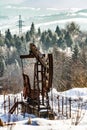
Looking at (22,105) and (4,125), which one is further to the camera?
(22,105)

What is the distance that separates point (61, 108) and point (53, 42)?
97.4 metres

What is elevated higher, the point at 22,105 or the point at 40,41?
the point at 22,105

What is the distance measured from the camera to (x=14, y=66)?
291 ft

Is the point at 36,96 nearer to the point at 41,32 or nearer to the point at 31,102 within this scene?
the point at 31,102

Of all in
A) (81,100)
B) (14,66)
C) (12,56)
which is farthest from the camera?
(12,56)

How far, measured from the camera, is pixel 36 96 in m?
12.8

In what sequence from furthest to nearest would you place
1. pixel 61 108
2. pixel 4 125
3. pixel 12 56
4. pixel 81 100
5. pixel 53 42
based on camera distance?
pixel 53 42
pixel 12 56
pixel 81 100
pixel 61 108
pixel 4 125

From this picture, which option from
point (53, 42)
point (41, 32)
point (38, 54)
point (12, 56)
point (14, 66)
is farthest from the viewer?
point (41, 32)

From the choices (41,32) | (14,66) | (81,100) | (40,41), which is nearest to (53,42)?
(40,41)

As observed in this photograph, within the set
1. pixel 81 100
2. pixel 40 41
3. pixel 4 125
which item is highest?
pixel 4 125

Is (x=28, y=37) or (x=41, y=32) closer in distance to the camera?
(x=28, y=37)

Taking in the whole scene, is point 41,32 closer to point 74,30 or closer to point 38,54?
point 74,30

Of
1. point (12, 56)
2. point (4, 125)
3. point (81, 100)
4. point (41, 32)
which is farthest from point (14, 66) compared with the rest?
point (4, 125)

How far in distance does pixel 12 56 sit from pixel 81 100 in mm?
87194
